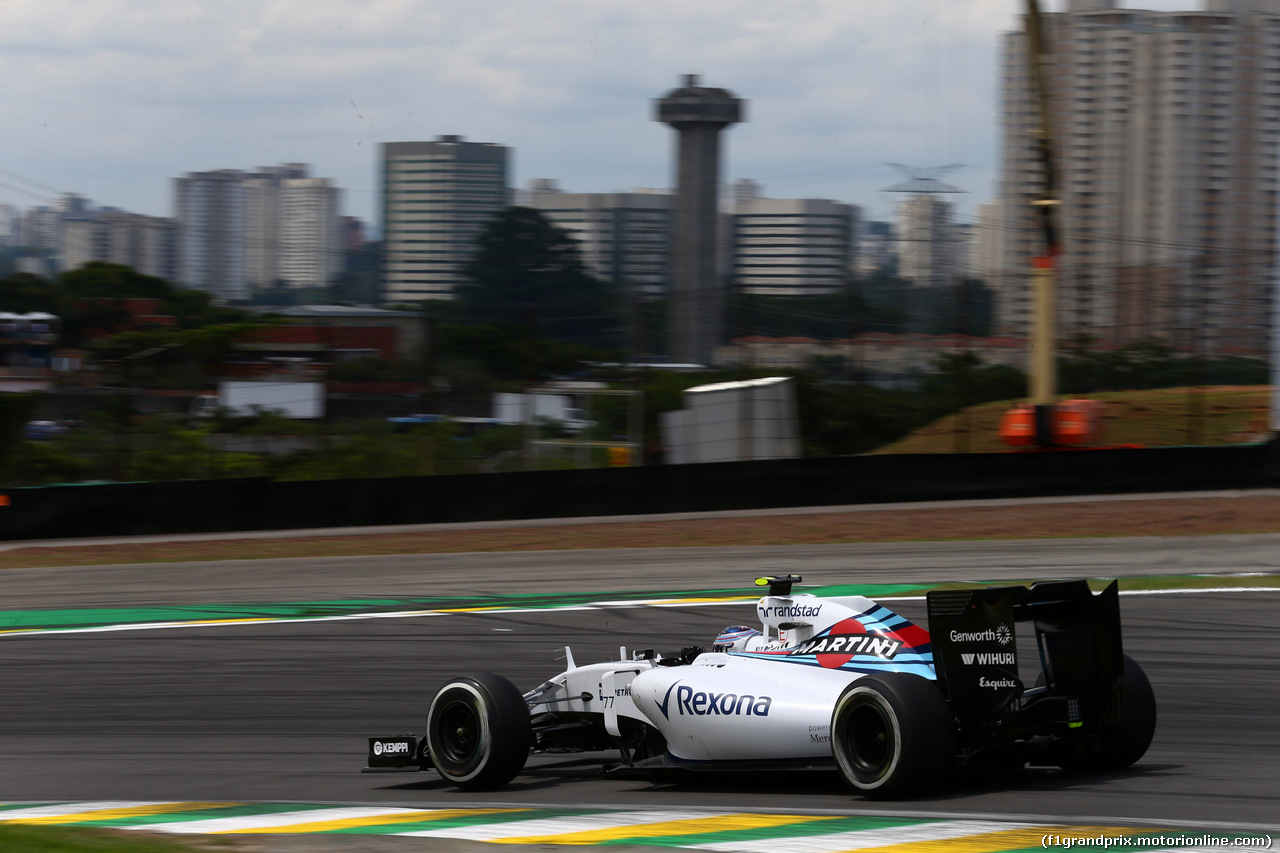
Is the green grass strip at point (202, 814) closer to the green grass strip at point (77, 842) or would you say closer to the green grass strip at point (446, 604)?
the green grass strip at point (77, 842)

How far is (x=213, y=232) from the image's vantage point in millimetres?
31516

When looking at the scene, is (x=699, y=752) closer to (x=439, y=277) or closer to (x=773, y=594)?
(x=773, y=594)

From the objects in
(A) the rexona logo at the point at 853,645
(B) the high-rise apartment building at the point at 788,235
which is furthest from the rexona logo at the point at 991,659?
(B) the high-rise apartment building at the point at 788,235

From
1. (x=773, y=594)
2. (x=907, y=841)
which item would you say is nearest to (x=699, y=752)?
(x=773, y=594)

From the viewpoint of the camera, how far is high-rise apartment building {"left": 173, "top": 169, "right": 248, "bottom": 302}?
2497 centimetres

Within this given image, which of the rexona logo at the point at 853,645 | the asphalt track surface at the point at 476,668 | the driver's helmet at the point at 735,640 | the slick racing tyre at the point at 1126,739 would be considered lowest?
the asphalt track surface at the point at 476,668

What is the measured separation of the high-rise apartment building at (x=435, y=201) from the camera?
112 ft

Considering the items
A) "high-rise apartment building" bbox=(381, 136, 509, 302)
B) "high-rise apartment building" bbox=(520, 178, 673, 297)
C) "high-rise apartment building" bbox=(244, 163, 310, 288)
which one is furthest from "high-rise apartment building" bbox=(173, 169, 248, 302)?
"high-rise apartment building" bbox=(520, 178, 673, 297)

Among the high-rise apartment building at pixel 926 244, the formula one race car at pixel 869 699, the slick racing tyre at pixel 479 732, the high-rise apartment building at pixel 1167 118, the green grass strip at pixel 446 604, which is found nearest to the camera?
the formula one race car at pixel 869 699

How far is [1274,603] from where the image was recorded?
10344mm

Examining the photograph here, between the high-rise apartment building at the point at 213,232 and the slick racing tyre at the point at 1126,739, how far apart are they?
20290 millimetres

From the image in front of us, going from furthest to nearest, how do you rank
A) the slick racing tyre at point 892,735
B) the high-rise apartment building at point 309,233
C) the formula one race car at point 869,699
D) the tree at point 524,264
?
the tree at point 524,264
the high-rise apartment building at point 309,233
the formula one race car at point 869,699
the slick racing tyre at point 892,735

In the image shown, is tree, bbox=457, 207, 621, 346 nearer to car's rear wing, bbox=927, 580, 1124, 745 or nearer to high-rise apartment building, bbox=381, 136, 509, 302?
high-rise apartment building, bbox=381, 136, 509, 302

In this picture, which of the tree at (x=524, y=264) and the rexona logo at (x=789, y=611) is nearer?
the rexona logo at (x=789, y=611)
